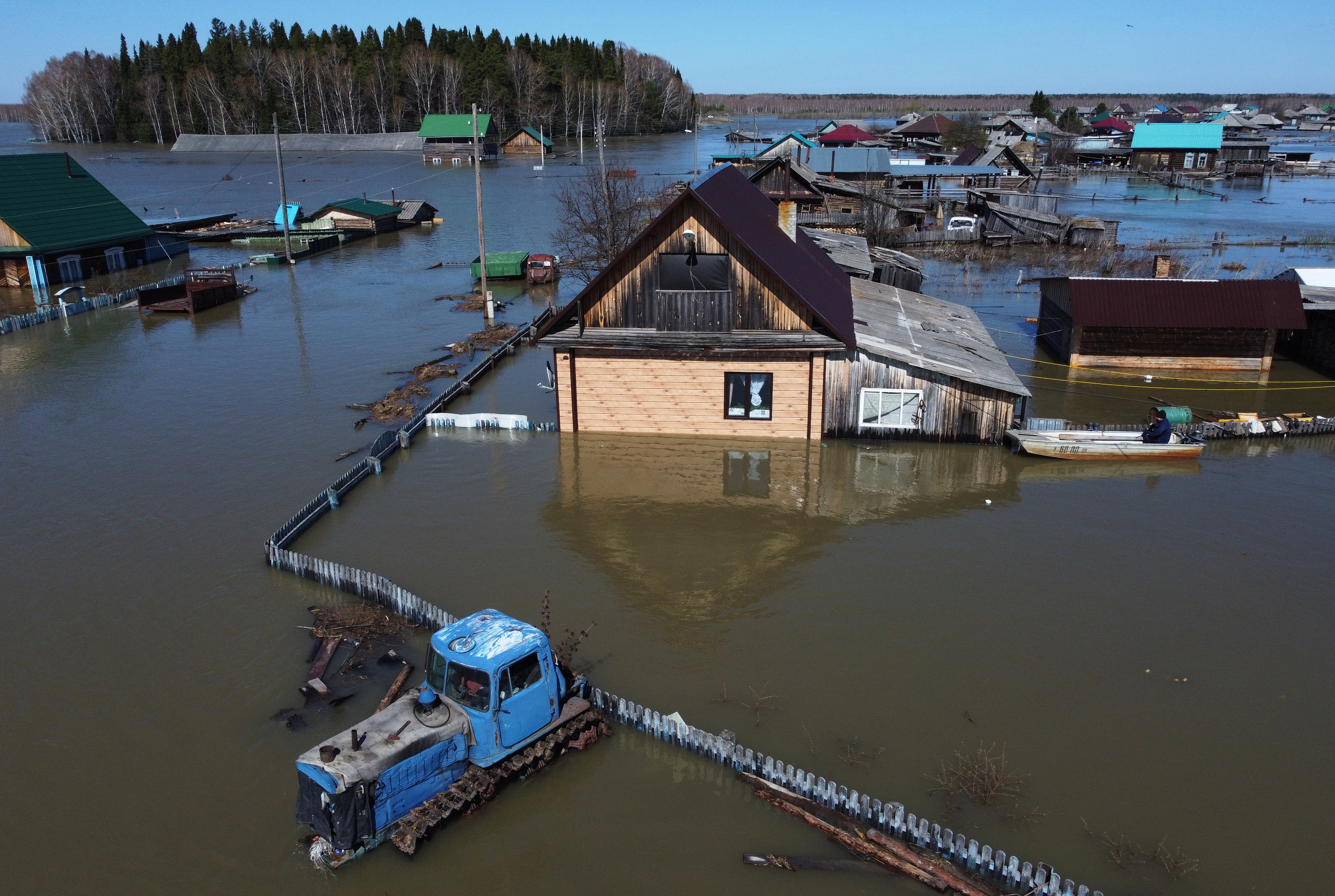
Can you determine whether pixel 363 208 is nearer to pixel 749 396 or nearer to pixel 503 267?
pixel 503 267

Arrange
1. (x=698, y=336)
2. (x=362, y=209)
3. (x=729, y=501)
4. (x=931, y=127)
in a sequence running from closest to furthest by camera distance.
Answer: (x=729, y=501) → (x=698, y=336) → (x=362, y=209) → (x=931, y=127)

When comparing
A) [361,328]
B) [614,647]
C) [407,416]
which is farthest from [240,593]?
[361,328]

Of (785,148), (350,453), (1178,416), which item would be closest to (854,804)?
(350,453)

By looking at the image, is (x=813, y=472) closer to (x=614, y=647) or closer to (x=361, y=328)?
(x=614, y=647)

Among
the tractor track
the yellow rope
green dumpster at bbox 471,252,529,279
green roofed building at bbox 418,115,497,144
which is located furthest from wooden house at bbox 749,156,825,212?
green roofed building at bbox 418,115,497,144

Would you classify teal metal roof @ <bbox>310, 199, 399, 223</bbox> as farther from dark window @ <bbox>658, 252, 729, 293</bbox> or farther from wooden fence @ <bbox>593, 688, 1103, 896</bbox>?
wooden fence @ <bbox>593, 688, 1103, 896</bbox>

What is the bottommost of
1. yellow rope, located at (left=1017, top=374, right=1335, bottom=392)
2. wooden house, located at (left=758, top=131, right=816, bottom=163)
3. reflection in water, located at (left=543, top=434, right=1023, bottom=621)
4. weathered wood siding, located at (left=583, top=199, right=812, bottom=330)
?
reflection in water, located at (left=543, top=434, right=1023, bottom=621)
